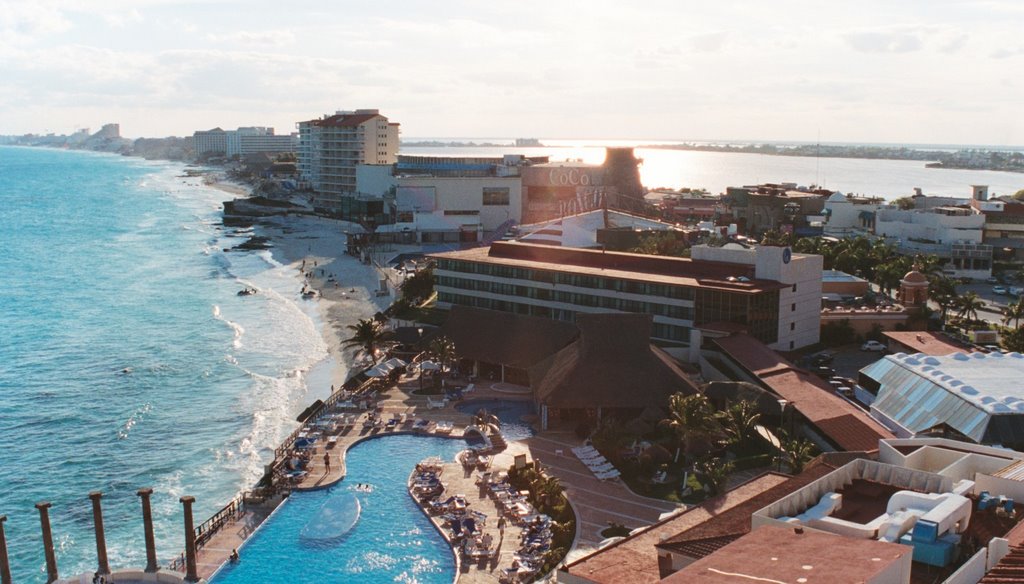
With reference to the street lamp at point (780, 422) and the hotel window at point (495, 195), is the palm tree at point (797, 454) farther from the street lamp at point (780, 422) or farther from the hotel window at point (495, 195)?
the hotel window at point (495, 195)

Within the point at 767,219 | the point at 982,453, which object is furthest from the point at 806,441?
the point at 767,219

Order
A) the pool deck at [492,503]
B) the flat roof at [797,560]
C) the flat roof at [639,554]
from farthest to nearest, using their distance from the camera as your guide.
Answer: the pool deck at [492,503] < the flat roof at [639,554] < the flat roof at [797,560]

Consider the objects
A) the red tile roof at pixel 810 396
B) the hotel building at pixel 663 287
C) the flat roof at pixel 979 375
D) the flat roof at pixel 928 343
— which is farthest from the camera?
the hotel building at pixel 663 287

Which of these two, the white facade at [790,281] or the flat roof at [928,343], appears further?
the white facade at [790,281]

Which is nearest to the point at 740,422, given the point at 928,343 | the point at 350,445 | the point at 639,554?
the point at 639,554

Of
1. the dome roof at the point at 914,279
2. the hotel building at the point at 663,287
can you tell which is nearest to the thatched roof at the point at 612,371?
the hotel building at the point at 663,287

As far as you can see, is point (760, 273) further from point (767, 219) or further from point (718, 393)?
point (767, 219)
